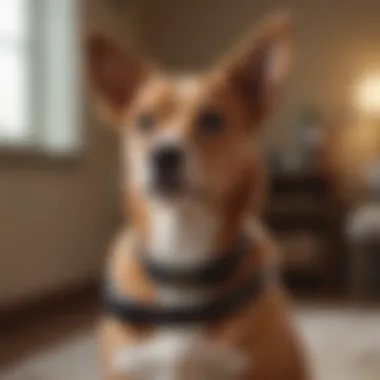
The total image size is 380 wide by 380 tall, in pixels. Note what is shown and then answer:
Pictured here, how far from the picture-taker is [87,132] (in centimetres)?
394

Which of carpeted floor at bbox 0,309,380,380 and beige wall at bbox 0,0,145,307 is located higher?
beige wall at bbox 0,0,145,307

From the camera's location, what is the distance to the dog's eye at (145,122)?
1208 millimetres

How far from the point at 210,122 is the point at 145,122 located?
0.09 metres

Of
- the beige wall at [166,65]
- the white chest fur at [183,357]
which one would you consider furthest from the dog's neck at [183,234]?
A: the beige wall at [166,65]

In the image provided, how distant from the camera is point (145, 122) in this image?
47.9 inches

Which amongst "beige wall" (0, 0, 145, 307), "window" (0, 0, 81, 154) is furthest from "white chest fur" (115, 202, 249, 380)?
"window" (0, 0, 81, 154)

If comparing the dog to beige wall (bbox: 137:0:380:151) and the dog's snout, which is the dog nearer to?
the dog's snout

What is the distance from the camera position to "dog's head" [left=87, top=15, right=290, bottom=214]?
1.17m

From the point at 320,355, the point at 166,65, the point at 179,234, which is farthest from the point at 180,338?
the point at 166,65

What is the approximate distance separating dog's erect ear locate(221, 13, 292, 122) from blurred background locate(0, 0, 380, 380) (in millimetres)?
1012

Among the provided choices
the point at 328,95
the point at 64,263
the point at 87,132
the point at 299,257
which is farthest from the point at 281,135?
the point at 64,263

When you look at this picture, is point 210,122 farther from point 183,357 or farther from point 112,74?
point 183,357

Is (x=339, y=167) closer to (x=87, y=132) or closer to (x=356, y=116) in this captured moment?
(x=356, y=116)

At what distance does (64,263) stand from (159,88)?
8.43 ft
